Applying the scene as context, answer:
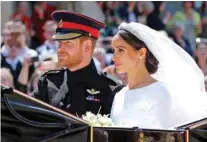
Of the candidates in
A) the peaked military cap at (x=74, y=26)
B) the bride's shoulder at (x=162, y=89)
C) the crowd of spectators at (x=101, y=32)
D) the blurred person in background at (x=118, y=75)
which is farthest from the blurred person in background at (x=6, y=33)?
the bride's shoulder at (x=162, y=89)

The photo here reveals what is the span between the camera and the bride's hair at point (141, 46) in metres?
4.05

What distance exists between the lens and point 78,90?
4.42 metres

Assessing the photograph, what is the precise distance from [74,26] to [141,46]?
0.62 m

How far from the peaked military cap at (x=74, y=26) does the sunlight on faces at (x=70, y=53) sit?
0.04m

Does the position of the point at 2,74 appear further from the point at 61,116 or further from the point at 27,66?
the point at 61,116

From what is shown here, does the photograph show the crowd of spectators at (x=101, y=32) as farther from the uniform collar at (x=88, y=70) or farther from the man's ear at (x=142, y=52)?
the man's ear at (x=142, y=52)

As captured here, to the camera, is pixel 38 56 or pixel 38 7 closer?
pixel 38 56

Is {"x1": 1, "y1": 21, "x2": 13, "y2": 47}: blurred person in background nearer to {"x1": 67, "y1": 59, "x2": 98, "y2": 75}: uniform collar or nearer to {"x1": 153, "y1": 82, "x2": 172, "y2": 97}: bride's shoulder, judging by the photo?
{"x1": 67, "y1": 59, "x2": 98, "y2": 75}: uniform collar

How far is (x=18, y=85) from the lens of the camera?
7.50 m

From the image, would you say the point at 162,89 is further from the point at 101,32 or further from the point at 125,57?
the point at 101,32

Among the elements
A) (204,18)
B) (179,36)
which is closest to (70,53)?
(179,36)

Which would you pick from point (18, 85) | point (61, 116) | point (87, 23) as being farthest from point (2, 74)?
point (61, 116)

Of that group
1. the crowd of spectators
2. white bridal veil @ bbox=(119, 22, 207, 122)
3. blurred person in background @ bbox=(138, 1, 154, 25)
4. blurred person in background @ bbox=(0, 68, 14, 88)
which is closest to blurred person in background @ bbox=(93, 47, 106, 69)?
the crowd of spectators

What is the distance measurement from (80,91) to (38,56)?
12.0ft
